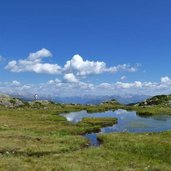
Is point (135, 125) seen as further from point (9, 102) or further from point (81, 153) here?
point (9, 102)

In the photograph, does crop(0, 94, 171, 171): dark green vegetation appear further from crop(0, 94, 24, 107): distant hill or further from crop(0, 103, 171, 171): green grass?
crop(0, 94, 24, 107): distant hill

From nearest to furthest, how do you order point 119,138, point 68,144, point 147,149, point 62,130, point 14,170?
point 14,170, point 147,149, point 68,144, point 119,138, point 62,130

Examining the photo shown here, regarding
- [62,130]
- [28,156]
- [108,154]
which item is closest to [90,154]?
[108,154]

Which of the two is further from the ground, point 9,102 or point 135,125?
point 9,102

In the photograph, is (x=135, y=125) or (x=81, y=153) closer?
(x=81, y=153)

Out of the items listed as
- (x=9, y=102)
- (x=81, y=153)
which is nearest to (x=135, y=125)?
(x=81, y=153)

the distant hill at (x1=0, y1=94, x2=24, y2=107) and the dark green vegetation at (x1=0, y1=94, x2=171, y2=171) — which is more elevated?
the distant hill at (x1=0, y1=94, x2=24, y2=107)

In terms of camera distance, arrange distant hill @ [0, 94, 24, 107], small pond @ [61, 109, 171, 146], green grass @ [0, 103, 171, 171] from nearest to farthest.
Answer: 1. green grass @ [0, 103, 171, 171]
2. small pond @ [61, 109, 171, 146]
3. distant hill @ [0, 94, 24, 107]

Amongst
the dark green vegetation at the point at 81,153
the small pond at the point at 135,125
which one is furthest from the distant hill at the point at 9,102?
the dark green vegetation at the point at 81,153

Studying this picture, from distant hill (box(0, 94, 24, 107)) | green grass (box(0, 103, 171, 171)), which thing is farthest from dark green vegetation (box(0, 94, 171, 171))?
distant hill (box(0, 94, 24, 107))

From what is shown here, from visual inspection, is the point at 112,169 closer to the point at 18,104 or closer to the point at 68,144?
the point at 68,144

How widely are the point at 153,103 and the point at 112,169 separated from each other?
164 metres

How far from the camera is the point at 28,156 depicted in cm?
4422

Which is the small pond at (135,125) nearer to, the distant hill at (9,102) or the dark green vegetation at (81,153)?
the dark green vegetation at (81,153)
